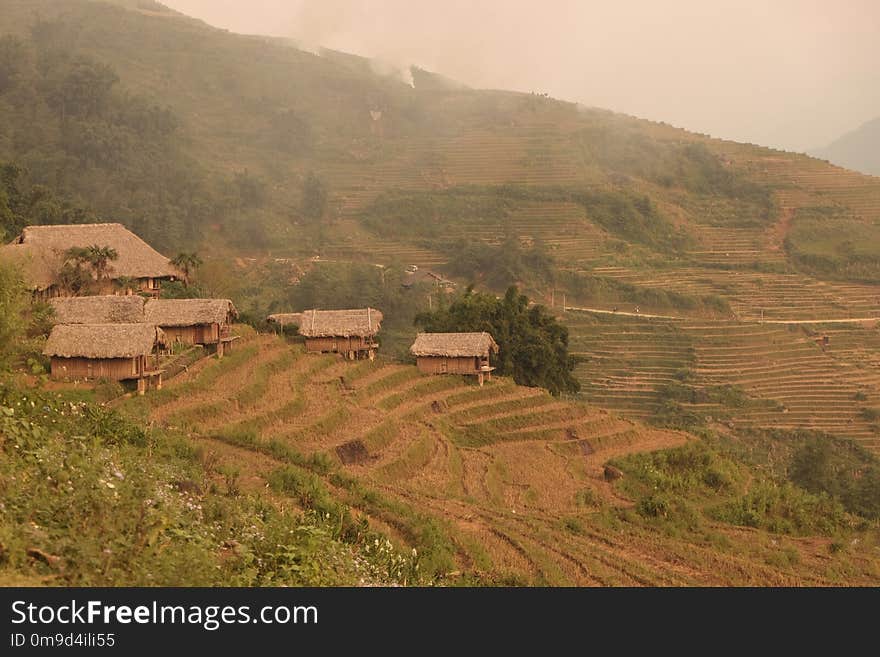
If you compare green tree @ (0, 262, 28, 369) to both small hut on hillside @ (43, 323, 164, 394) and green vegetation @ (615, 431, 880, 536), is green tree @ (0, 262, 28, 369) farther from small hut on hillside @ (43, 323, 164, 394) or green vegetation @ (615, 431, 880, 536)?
green vegetation @ (615, 431, 880, 536)

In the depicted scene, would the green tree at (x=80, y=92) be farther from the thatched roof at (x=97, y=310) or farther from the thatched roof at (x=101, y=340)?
the thatched roof at (x=101, y=340)

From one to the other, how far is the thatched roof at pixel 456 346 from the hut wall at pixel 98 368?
381 inches

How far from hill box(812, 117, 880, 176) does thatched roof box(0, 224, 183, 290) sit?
130258 millimetres

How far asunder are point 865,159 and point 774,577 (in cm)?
14317

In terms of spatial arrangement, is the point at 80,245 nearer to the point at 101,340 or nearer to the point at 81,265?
the point at 81,265

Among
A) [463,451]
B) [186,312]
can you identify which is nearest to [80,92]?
[186,312]

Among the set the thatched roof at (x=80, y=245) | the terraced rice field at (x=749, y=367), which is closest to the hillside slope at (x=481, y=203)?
the terraced rice field at (x=749, y=367)

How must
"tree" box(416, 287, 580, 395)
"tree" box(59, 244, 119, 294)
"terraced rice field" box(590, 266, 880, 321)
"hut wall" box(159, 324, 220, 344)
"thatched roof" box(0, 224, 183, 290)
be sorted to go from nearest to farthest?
"hut wall" box(159, 324, 220, 344), "thatched roof" box(0, 224, 183, 290), "tree" box(59, 244, 119, 294), "tree" box(416, 287, 580, 395), "terraced rice field" box(590, 266, 880, 321)

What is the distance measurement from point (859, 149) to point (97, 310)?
14770 cm

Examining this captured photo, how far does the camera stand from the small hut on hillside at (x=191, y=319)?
75.0 feet

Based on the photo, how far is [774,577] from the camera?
13633 millimetres

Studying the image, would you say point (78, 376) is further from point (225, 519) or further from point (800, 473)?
point (800, 473)

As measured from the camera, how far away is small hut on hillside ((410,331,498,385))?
86.1ft

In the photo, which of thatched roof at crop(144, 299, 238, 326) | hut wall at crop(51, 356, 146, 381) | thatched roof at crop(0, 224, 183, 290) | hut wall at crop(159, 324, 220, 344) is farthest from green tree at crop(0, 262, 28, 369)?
thatched roof at crop(0, 224, 183, 290)
